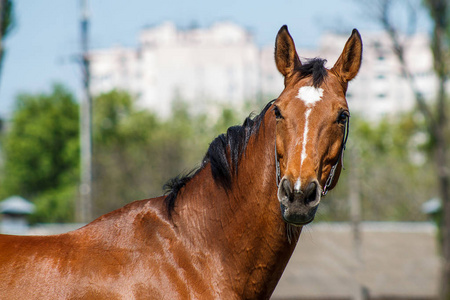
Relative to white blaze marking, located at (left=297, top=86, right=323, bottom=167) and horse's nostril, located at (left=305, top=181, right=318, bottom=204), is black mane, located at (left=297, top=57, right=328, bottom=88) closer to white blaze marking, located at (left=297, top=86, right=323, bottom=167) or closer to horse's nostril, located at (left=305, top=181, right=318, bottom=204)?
white blaze marking, located at (left=297, top=86, right=323, bottom=167)

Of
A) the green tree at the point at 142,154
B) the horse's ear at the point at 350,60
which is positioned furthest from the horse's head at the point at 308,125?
the green tree at the point at 142,154

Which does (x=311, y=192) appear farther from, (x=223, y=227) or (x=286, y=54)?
(x=286, y=54)

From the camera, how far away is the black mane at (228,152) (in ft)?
13.6

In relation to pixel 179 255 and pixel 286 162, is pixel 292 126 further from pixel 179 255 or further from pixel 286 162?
pixel 179 255

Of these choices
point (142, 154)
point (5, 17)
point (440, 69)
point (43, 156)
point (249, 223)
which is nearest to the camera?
point (249, 223)

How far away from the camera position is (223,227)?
4.05 meters

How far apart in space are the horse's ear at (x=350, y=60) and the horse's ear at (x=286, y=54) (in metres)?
0.26

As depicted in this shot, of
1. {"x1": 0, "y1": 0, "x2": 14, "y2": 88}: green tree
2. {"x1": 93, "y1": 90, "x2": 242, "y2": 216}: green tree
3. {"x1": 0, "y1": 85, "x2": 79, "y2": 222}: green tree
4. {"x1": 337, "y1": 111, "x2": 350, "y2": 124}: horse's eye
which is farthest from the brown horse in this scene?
{"x1": 0, "y1": 85, "x2": 79, "y2": 222}: green tree

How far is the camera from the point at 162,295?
3.76m

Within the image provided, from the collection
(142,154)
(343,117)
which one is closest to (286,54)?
(343,117)

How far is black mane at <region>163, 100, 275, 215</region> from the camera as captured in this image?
4.15 metres

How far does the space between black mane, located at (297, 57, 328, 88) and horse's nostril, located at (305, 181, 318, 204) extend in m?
0.69

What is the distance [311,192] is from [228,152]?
88cm

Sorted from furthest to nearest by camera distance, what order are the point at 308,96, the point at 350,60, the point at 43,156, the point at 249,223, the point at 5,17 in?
the point at 43,156 < the point at 5,17 < the point at 350,60 < the point at 249,223 < the point at 308,96
